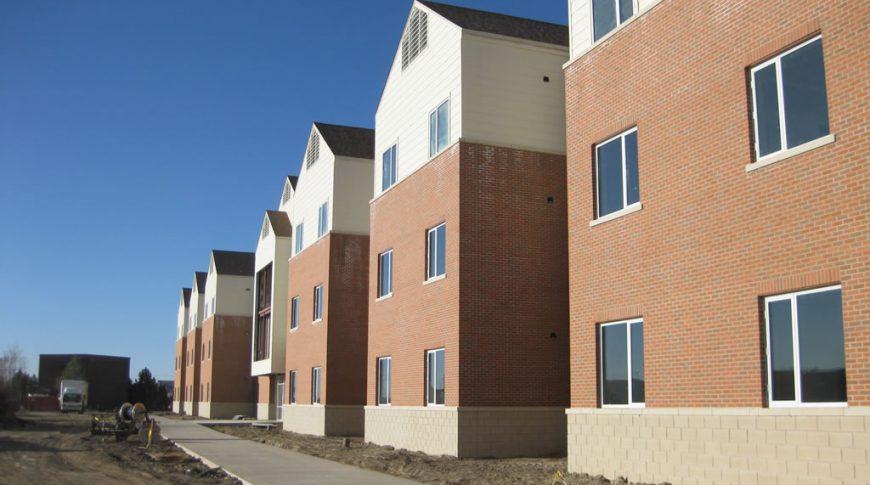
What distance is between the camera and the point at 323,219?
117 ft

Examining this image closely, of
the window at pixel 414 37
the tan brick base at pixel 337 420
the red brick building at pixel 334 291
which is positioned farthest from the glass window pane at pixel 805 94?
the tan brick base at pixel 337 420

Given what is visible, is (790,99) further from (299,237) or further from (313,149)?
(299,237)

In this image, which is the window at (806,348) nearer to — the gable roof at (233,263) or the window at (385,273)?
the window at (385,273)

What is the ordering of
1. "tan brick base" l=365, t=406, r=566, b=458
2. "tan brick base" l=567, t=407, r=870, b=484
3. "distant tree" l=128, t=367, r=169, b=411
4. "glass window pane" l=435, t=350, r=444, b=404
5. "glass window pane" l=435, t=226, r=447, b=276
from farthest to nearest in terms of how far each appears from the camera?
1. "distant tree" l=128, t=367, r=169, b=411
2. "glass window pane" l=435, t=226, r=447, b=276
3. "glass window pane" l=435, t=350, r=444, b=404
4. "tan brick base" l=365, t=406, r=566, b=458
5. "tan brick base" l=567, t=407, r=870, b=484

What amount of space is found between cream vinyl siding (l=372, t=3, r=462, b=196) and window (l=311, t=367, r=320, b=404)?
31.1 feet

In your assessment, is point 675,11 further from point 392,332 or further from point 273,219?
point 273,219

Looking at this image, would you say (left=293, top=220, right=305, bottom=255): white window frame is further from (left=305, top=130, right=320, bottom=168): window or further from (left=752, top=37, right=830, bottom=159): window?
(left=752, top=37, right=830, bottom=159): window

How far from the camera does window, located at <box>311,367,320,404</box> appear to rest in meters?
34.5

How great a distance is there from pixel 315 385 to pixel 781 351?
25.0 meters

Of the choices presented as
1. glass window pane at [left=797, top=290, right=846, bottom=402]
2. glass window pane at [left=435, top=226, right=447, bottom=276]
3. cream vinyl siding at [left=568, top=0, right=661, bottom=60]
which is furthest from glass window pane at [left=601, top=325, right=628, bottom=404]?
glass window pane at [left=435, top=226, right=447, bottom=276]

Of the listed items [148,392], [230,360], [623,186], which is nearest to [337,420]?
[623,186]

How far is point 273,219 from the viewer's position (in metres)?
45.9

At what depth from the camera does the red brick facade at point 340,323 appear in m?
33.0

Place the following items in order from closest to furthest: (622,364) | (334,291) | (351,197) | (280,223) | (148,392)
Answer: (622,364) → (334,291) → (351,197) → (280,223) → (148,392)
